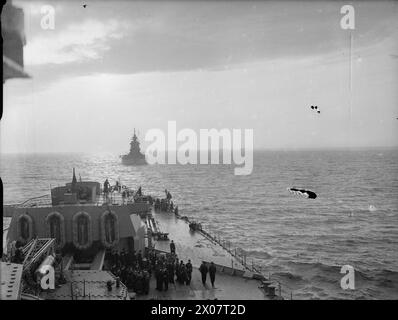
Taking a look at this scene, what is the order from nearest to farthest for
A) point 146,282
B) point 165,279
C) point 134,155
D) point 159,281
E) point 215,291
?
point 146,282 → point 159,281 → point 165,279 → point 215,291 → point 134,155

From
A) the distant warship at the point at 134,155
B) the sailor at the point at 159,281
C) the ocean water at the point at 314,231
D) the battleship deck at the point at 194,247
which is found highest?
A: the distant warship at the point at 134,155

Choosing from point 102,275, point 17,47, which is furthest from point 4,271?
point 17,47

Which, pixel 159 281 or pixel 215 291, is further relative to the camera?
pixel 215 291

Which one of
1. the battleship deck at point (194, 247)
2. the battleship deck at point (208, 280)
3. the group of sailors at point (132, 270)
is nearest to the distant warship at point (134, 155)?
the battleship deck at point (194, 247)

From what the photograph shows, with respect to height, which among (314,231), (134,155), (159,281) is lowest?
(314,231)

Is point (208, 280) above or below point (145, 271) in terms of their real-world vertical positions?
below

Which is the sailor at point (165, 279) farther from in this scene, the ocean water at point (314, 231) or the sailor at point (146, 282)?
the ocean water at point (314, 231)

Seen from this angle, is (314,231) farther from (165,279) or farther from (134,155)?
(134,155)

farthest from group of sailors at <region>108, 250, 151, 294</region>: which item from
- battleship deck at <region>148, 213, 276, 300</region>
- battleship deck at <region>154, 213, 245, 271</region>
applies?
battleship deck at <region>154, 213, 245, 271</region>

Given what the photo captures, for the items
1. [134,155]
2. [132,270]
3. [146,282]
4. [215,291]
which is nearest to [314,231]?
[215,291]

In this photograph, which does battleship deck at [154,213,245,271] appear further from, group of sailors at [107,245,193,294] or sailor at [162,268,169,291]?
sailor at [162,268,169,291]
